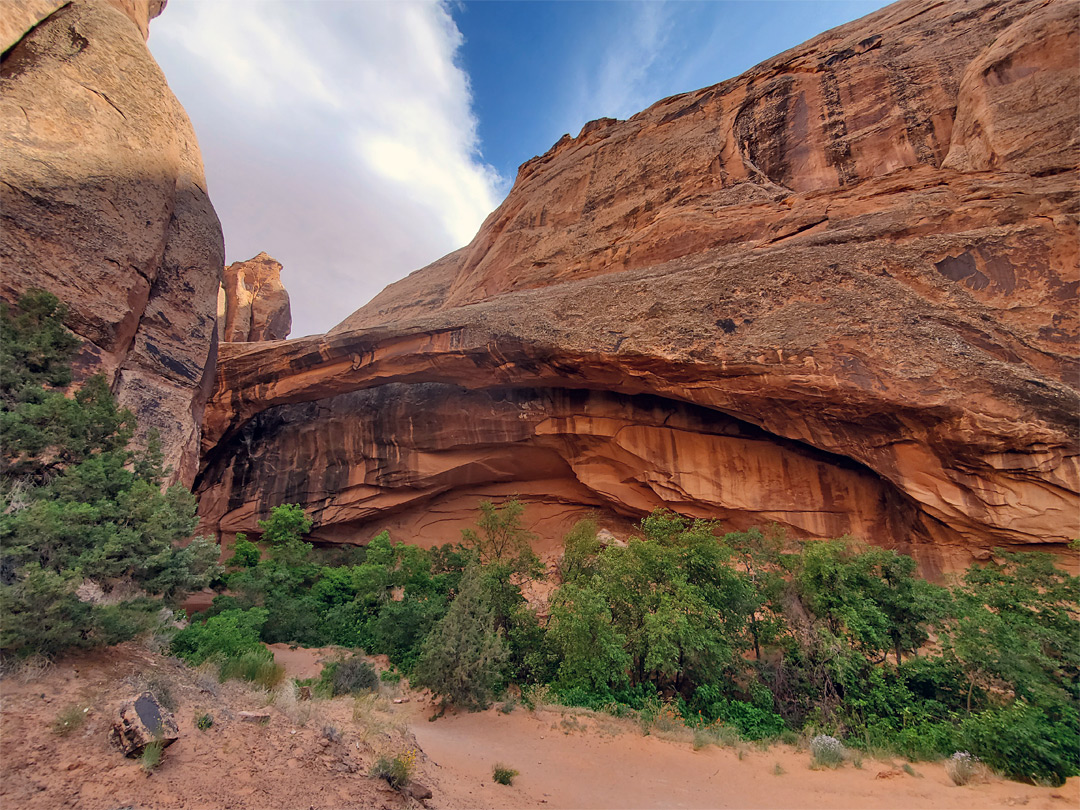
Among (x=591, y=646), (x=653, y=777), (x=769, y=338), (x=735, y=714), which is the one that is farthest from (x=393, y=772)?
(x=769, y=338)

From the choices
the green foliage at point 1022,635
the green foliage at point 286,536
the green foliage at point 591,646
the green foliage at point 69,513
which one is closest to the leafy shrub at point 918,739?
the green foliage at point 1022,635

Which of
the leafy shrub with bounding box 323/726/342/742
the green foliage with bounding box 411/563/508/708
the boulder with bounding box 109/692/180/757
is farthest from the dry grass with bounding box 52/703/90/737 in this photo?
the green foliage with bounding box 411/563/508/708

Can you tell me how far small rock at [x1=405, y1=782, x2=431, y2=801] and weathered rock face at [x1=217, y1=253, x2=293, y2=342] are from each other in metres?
34.9

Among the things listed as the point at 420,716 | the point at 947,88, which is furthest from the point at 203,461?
the point at 947,88

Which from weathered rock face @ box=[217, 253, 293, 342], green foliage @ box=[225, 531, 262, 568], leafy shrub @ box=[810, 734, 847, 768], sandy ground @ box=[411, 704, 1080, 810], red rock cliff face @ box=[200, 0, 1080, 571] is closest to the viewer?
sandy ground @ box=[411, 704, 1080, 810]

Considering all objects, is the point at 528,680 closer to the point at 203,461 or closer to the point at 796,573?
the point at 796,573

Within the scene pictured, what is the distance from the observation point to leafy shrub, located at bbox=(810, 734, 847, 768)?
650 cm

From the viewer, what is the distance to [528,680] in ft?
33.0

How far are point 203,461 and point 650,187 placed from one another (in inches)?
773

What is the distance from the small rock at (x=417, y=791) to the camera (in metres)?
4.46

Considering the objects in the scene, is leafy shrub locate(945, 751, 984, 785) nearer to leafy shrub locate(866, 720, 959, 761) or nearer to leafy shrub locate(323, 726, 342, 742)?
leafy shrub locate(866, 720, 959, 761)

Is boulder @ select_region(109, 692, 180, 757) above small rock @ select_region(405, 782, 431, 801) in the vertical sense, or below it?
above

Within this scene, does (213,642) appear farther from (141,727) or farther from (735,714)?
(735,714)

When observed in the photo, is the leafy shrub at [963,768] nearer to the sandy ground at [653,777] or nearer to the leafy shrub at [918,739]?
the sandy ground at [653,777]
